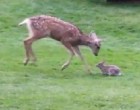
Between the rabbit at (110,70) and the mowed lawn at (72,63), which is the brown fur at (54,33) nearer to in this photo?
the mowed lawn at (72,63)

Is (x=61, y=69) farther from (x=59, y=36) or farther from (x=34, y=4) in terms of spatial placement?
(x=34, y=4)

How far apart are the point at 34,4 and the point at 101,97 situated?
12018 millimetres

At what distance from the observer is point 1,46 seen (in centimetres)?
1611

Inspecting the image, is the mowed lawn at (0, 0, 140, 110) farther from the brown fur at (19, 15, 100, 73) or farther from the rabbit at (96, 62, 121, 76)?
the brown fur at (19, 15, 100, 73)

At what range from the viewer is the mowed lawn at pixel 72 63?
31.8 ft

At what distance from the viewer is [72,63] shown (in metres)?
14.0

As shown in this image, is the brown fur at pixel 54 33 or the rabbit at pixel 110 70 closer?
the rabbit at pixel 110 70

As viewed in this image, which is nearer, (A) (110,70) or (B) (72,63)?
(A) (110,70)

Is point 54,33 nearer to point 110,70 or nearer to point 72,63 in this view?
point 72,63

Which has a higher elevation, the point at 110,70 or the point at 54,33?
the point at 54,33

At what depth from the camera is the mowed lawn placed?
9.69 m

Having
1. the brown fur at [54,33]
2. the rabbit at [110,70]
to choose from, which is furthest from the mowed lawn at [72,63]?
the brown fur at [54,33]

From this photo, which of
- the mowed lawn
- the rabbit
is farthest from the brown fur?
the rabbit

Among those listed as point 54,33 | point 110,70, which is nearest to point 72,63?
point 54,33
